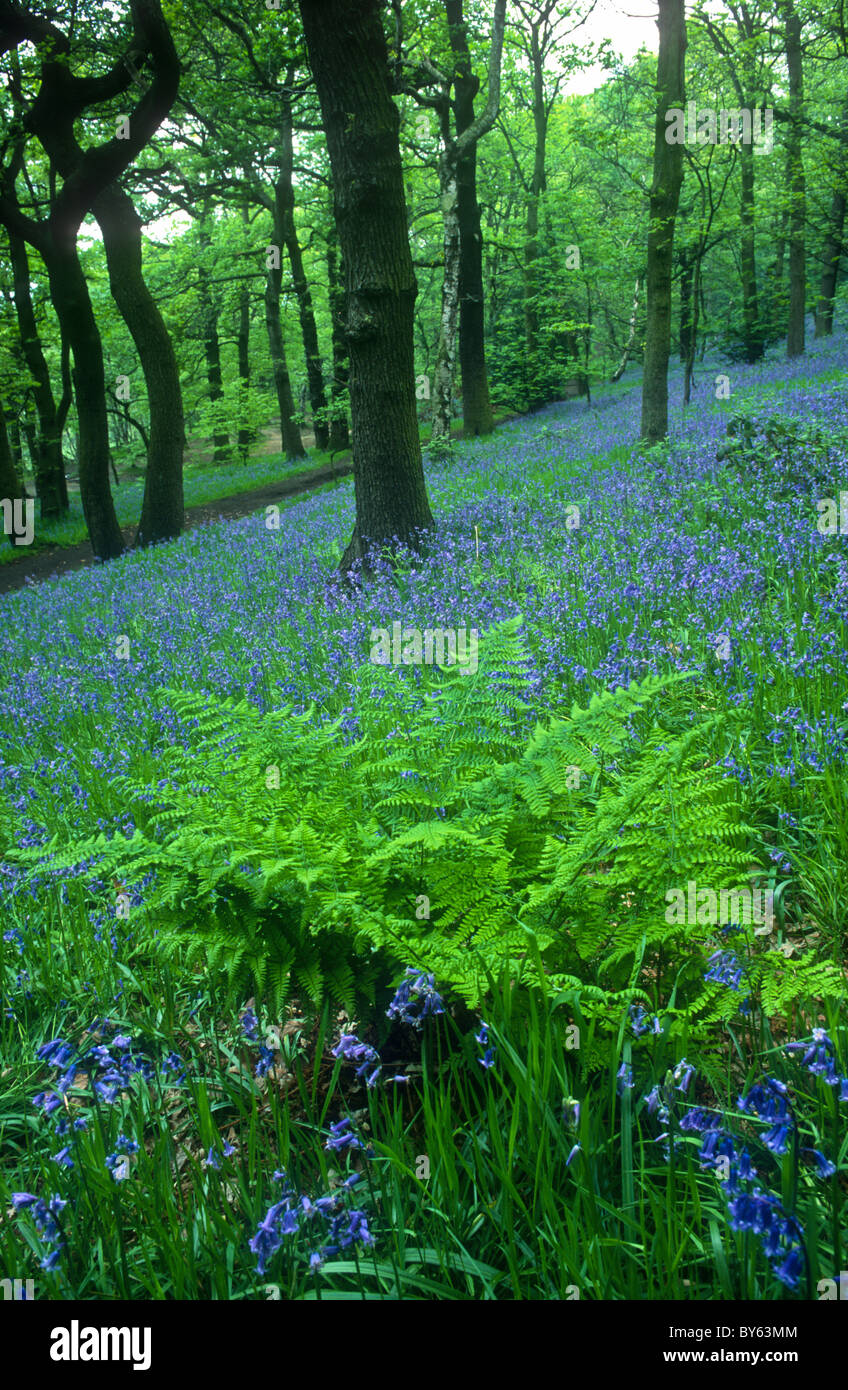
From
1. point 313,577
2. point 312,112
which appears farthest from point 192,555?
point 312,112

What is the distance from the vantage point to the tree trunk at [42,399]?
21766 millimetres

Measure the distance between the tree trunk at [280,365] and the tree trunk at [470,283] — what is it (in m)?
6.87

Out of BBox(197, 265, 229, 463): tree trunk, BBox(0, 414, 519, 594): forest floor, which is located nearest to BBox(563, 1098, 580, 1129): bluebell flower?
BBox(0, 414, 519, 594): forest floor

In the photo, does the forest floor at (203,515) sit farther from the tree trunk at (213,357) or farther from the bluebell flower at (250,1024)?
the bluebell flower at (250,1024)

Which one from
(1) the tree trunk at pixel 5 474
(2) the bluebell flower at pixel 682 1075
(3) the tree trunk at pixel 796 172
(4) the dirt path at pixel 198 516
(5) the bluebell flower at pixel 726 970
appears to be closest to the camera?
(2) the bluebell flower at pixel 682 1075

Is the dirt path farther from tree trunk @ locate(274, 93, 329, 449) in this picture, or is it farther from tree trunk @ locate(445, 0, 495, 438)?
tree trunk @ locate(445, 0, 495, 438)

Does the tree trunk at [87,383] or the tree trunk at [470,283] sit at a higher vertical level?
→ the tree trunk at [470,283]

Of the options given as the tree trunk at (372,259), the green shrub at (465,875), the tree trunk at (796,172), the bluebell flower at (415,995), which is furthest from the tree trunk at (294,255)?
the bluebell flower at (415,995)

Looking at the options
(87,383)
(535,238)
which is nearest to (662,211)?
(87,383)

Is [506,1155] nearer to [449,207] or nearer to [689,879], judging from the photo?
[689,879]

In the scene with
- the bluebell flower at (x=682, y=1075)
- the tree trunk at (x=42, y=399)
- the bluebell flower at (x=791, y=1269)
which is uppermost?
the tree trunk at (x=42, y=399)

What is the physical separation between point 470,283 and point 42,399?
→ 41.2 ft

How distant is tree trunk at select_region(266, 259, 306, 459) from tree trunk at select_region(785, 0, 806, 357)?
566 inches

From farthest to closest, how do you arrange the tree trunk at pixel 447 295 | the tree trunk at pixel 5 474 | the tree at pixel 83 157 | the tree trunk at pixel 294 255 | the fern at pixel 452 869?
the tree trunk at pixel 294 255 < the tree trunk at pixel 5 474 < the tree trunk at pixel 447 295 < the tree at pixel 83 157 < the fern at pixel 452 869
